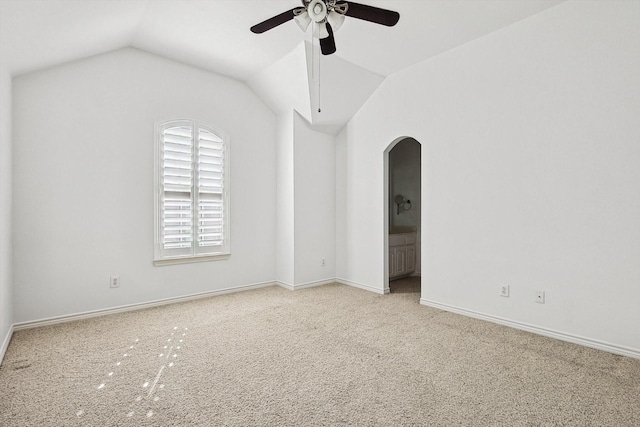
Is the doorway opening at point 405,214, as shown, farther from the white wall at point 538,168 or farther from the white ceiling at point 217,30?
the white ceiling at point 217,30

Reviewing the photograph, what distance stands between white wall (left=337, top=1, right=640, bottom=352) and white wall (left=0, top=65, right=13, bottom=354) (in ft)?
12.8

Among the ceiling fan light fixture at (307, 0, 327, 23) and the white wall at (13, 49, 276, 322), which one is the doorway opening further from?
the ceiling fan light fixture at (307, 0, 327, 23)

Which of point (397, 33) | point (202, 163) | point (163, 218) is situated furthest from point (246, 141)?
point (397, 33)

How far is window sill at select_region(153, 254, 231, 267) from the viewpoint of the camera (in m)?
3.94

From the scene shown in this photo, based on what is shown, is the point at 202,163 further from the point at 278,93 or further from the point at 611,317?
the point at 611,317

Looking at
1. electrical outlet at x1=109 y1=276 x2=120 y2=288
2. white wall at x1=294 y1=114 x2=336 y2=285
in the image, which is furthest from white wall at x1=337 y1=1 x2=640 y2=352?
electrical outlet at x1=109 y1=276 x2=120 y2=288

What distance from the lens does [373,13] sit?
2.32m

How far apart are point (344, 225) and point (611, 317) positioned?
3.19m

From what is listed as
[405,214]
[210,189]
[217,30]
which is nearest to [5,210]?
[210,189]

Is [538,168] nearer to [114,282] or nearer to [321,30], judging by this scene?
[321,30]

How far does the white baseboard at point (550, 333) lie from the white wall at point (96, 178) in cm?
291

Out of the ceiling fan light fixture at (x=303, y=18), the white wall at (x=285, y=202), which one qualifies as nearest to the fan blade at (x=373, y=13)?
the ceiling fan light fixture at (x=303, y=18)

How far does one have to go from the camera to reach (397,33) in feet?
11.2

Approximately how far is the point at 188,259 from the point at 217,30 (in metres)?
2.62
